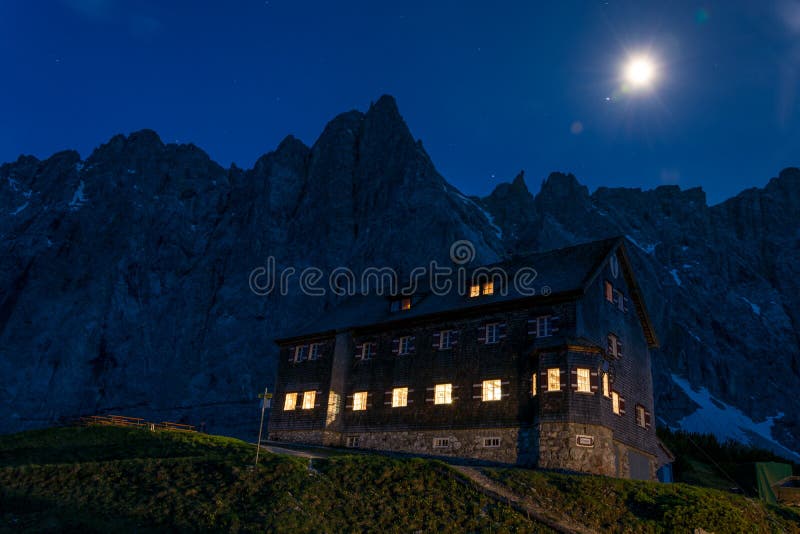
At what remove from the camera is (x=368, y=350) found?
4769 cm

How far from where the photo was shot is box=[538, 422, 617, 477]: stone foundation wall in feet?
112

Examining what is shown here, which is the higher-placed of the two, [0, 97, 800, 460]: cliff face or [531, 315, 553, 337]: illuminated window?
[0, 97, 800, 460]: cliff face

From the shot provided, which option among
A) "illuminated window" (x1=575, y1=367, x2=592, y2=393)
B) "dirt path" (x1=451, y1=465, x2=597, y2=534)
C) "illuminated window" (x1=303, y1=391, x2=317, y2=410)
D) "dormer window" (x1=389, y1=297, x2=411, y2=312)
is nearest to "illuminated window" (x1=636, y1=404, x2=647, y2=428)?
"illuminated window" (x1=575, y1=367, x2=592, y2=393)

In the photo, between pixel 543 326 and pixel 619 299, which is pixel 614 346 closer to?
pixel 619 299

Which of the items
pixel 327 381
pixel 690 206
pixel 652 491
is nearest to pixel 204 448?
pixel 327 381

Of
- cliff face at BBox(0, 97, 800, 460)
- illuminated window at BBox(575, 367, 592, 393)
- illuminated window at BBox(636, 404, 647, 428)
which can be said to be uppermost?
cliff face at BBox(0, 97, 800, 460)

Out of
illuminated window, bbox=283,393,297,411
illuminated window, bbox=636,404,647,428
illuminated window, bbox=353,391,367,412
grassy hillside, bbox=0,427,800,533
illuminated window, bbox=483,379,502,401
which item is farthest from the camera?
illuminated window, bbox=283,393,297,411

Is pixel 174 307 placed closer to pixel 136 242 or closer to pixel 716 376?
pixel 136 242

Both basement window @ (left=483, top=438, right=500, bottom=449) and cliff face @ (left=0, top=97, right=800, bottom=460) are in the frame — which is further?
cliff face @ (left=0, top=97, right=800, bottom=460)

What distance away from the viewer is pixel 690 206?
626ft

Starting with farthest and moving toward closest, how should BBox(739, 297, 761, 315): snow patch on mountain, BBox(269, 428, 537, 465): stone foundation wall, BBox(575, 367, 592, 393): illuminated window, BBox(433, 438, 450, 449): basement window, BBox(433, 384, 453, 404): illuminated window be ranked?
BBox(739, 297, 761, 315): snow patch on mountain < BBox(433, 384, 453, 404): illuminated window < BBox(433, 438, 450, 449): basement window < BBox(269, 428, 537, 465): stone foundation wall < BBox(575, 367, 592, 393): illuminated window

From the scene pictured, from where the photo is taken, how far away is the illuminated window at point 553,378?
36031 millimetres

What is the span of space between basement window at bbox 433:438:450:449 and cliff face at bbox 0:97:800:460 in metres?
62.4

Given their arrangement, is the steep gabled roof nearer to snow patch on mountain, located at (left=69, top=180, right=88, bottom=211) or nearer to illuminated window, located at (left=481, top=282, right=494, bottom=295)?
illuminated window, located at (left=481, top=282, right=494, bottom=295)
